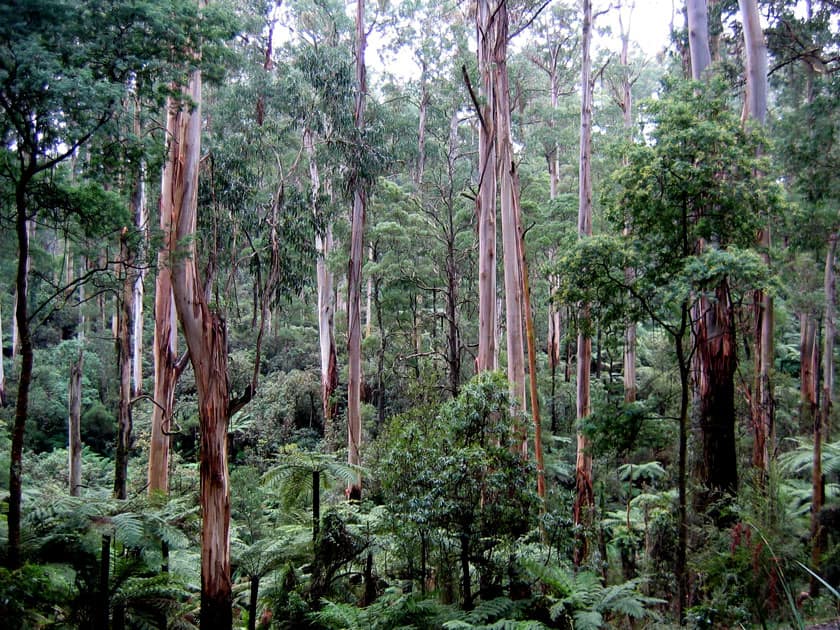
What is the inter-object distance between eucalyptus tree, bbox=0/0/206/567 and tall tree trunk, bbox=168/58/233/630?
1038 millimetres

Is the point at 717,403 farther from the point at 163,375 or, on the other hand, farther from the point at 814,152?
the point at 163,375

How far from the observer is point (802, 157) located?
37.3 ft

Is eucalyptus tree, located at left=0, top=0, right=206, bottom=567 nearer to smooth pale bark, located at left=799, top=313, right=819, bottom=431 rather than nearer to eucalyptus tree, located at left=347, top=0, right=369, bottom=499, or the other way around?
eucalyptus tree, located at left=347, top=0, right=369, bottom=499

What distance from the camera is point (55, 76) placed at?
17.7 ft

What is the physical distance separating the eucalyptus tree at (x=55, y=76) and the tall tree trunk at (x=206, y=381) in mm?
1038

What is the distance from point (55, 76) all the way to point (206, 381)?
11.4ft

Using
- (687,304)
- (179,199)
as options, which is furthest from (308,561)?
(687,304)

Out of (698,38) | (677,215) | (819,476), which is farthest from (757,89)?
(819,476)

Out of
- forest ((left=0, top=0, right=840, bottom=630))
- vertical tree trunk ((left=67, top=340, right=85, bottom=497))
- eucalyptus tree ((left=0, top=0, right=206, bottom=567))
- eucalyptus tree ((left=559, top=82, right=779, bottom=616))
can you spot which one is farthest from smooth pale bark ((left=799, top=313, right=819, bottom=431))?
vertical tree trunk ((left=67, top=340, right=85, bottom=497))

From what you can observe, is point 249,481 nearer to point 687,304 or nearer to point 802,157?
point 687,304

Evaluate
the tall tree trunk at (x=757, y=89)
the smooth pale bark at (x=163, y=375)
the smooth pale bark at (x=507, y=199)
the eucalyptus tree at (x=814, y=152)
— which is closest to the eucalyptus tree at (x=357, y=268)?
the smooth pale bark at (x=507, y=199)

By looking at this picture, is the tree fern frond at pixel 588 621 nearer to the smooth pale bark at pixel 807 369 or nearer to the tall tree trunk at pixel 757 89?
the tall tree trunk at pixel 757 89

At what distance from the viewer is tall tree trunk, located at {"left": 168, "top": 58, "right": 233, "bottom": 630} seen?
712 centimetres

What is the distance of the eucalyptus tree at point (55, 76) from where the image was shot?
17.0 ft
